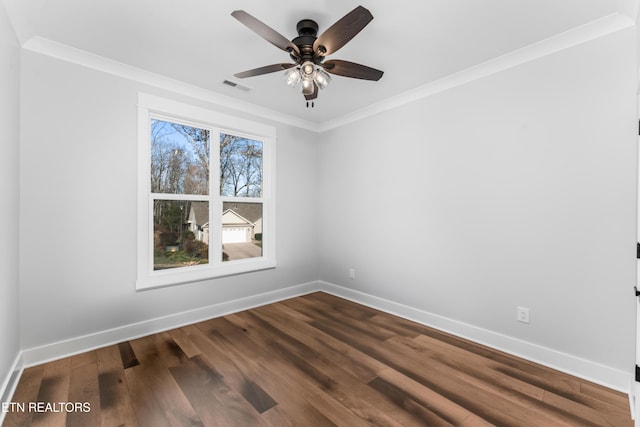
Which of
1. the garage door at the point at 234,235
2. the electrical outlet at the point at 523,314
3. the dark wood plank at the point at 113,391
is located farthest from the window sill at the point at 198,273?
the electrical outlet at the point at 523,314

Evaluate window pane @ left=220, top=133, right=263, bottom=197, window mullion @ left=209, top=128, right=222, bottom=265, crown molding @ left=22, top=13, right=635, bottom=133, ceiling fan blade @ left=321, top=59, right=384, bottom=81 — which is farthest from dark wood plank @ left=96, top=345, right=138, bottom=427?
ceiling fan blade @ left=321, top=59, right=384, bottom=81

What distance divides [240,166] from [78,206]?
1.72 meters

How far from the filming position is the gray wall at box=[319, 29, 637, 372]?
2039 millimetres

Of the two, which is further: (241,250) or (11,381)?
(241,250)

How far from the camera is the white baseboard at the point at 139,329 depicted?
2336 millimetres

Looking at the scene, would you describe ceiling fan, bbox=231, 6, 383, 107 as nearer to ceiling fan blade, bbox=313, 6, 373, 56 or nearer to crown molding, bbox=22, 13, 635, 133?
Answer: ceiling fan blade, bbox=313, 6, 373, 56

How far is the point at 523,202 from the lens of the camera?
244 centimetres

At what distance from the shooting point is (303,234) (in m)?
4.27

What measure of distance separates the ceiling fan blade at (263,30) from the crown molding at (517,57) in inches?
67.0

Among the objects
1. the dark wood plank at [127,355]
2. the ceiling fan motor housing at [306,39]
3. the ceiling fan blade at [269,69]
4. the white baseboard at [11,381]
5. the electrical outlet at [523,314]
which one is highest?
the ceiling fan motor housing at [306,39]

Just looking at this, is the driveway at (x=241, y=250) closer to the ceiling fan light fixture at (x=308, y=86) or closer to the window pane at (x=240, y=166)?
the window pane at (x=240, y=166)

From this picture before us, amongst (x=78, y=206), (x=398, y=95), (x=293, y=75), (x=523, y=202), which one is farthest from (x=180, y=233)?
(x=523, y=202)

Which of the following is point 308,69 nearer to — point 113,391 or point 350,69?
point 350,69

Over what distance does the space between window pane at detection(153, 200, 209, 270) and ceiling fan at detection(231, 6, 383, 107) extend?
1.67m
